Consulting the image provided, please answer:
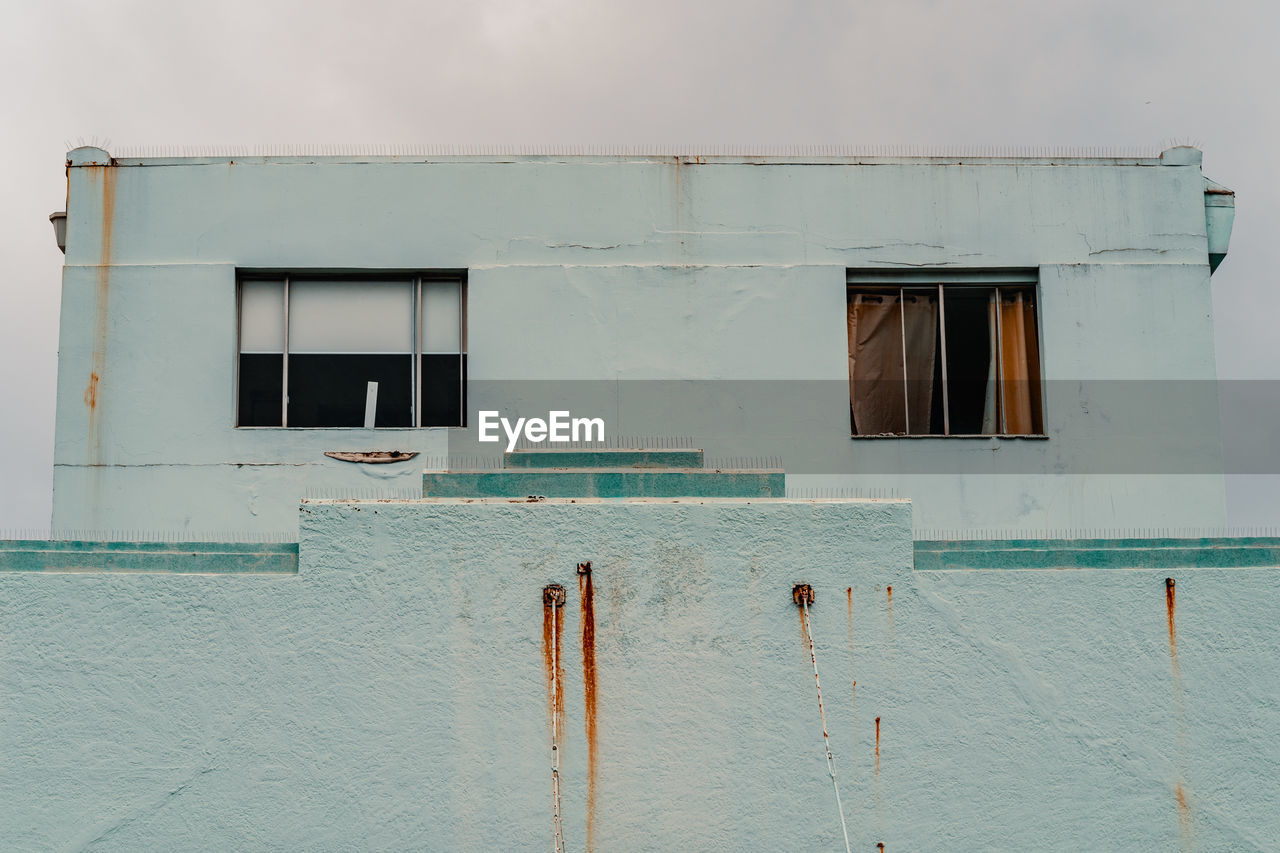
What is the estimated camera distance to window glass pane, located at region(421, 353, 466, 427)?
40.8 ft

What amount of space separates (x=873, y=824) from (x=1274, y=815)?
2.65 m

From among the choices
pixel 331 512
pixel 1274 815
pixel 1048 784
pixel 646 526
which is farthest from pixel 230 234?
pixel 1274 815

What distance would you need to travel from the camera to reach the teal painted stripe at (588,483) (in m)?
9.05

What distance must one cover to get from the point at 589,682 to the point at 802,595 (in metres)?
1.48

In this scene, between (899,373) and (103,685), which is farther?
(899,373)

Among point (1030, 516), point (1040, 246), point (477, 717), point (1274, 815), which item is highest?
point (1040, 246)

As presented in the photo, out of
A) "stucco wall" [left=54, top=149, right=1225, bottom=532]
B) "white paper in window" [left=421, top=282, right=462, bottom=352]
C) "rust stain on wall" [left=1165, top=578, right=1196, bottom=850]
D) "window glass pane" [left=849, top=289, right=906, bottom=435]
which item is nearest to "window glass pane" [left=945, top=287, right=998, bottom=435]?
"stucco wall" [left=54, top=149, right=1225, bottom=532]

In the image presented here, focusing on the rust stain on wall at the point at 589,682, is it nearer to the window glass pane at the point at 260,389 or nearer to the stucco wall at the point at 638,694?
the stucco wall at the point at 638,694

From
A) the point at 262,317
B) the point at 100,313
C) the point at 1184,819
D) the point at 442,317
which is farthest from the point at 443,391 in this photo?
the point at 1184,819

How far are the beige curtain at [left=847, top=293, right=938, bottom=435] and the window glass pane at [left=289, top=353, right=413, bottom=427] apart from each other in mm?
4245

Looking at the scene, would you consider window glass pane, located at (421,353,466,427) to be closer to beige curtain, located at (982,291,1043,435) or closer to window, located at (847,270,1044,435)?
window, located at (847,270,1044,435)

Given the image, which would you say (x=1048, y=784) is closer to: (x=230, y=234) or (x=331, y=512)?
(x=331, y=512)

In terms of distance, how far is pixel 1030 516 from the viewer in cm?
1235

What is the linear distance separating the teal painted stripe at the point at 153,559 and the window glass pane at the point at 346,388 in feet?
12.5
